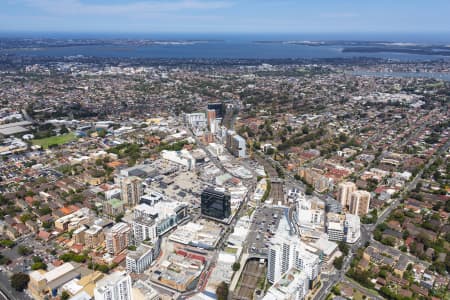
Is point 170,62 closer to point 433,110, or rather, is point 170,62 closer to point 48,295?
point 433,110

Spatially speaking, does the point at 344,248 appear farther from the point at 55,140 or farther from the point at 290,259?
the point at 55,140

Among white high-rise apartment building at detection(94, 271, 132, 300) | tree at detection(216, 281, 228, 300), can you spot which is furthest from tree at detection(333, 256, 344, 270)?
white high-rise apartment building at detection(94, 271, 132, 300)

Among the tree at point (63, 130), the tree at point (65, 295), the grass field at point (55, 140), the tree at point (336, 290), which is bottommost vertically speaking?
the tree at point (336, 290)

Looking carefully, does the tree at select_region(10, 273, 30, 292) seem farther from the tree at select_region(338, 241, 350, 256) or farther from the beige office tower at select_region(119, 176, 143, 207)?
the tree at select_region(338, 241, 350, 256)

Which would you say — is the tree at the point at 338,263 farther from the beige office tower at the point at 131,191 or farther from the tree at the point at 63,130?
the tree at the point at 63,130

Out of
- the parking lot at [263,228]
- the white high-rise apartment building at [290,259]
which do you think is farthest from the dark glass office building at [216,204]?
the white high-rise apartment building at [290,259]

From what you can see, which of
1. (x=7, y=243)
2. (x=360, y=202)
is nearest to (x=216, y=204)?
(x=360, y=202)
